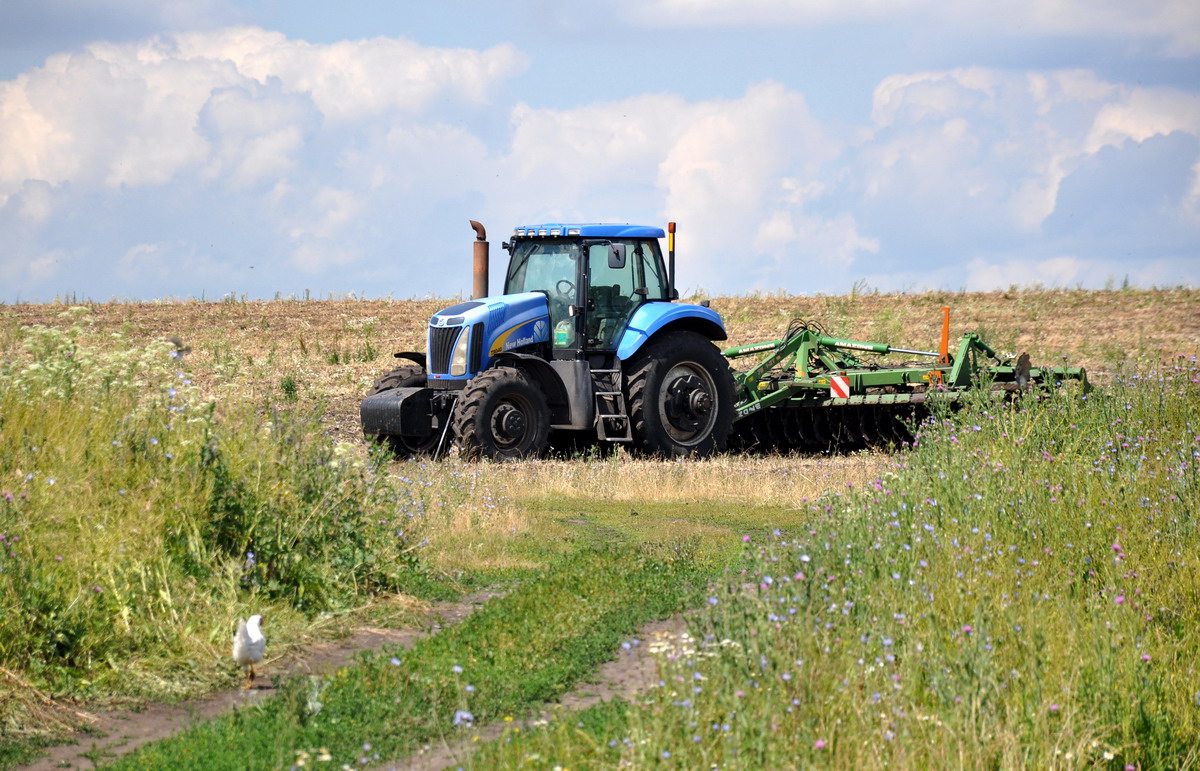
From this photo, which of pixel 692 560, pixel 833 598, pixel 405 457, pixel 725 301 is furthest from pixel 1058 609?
pixel 725 301

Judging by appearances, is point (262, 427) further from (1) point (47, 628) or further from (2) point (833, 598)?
(2) point (833, 598)

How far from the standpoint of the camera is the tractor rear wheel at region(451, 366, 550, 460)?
13.5 metres

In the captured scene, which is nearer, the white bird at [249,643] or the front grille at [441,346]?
the white bird at [249,643]

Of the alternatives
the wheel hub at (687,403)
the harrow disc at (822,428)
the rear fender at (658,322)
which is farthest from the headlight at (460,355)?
the harrow disc at (822,428)

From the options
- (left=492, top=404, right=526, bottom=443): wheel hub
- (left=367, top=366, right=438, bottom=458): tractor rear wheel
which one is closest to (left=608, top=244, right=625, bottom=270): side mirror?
(left=492, top=404, right=526, bottom=443): wheel hub

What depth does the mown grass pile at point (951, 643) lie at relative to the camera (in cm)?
465

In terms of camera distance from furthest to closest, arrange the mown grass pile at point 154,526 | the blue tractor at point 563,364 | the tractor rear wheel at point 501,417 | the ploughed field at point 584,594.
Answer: the blue tractor at point 563,364 → the tractor rear wheel at point 501,417 → the mown grass pile at point 154,526 → the ploughed field at point 584,594

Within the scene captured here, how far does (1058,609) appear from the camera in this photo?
6059 millimetres

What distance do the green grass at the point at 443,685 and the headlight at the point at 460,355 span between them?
660 centimetres

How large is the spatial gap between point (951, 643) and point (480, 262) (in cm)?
1004

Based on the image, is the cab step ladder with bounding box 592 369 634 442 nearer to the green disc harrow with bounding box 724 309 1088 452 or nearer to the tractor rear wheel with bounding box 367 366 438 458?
the green disc harrow with bounding box 724 309 1088 452

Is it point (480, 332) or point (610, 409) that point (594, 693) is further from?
point (610, 409)

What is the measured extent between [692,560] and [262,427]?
2.95m

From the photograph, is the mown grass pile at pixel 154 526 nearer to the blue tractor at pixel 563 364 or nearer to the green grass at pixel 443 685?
the green grass at pixel 443 685
